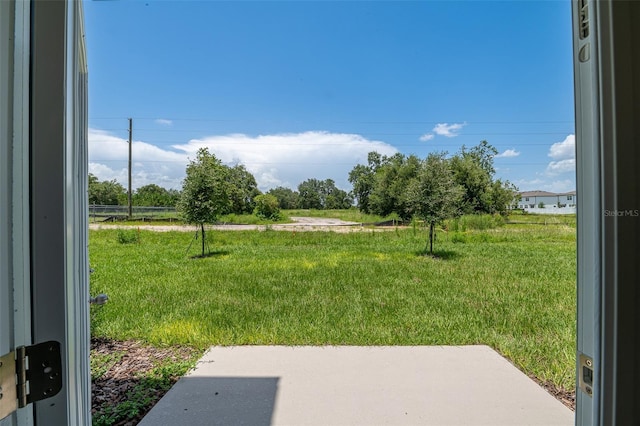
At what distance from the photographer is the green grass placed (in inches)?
116

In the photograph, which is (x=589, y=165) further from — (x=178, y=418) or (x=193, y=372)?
(x=193, y=372)

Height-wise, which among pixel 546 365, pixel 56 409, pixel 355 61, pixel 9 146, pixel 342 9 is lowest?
pixel 546 365

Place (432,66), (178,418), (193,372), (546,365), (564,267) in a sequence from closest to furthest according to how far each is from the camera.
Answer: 1. (178,418)
2. (193,372)
3. (546,365)
4. (564,267)
5. (432,66)

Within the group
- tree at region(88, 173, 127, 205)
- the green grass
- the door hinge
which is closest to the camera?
the door hinge

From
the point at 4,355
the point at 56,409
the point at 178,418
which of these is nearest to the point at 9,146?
the point at 4,355

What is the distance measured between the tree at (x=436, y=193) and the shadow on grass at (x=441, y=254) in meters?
0.18

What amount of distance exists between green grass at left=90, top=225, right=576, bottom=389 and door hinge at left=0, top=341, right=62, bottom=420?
248 cm

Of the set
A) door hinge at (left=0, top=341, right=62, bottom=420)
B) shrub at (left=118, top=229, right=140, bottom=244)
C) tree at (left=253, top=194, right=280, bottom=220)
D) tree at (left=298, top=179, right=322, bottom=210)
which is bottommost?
shrub at (left=118, top=229, right=140, bottom=244)

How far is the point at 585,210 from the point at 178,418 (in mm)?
2127

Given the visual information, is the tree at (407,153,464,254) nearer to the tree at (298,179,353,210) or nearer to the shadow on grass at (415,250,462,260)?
the shadow on grass at (415,250,462,260)

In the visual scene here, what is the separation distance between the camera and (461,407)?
73.3 inches

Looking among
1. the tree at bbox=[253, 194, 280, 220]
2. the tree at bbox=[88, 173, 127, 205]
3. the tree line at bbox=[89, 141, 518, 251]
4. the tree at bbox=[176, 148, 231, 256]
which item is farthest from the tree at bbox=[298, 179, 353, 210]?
the tree at bbox=[176, 148, 231, 256]

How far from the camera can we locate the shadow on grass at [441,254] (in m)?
7.42

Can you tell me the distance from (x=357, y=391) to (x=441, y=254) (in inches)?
254
